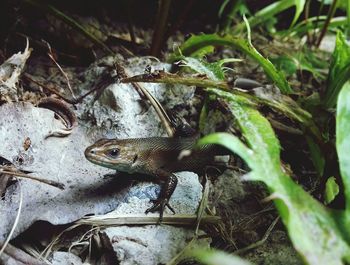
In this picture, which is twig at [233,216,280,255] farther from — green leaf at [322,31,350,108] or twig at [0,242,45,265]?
twig at [0,242,45,265]

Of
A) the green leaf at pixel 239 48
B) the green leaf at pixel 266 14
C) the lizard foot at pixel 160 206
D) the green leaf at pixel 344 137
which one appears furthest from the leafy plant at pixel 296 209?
the green leaf at pixel 266 14

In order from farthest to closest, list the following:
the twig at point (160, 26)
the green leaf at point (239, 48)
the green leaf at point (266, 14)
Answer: the green leaf at point (266, 14) < the twig at point (160, 26) < the green leaf at point (239, 48)

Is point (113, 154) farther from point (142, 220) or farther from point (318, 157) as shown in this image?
point (318, 157)

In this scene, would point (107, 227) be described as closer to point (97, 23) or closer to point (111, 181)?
point (111, 181)

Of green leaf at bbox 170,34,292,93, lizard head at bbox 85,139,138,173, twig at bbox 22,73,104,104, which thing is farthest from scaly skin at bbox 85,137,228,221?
green leaf at bbox 170,34,292,93

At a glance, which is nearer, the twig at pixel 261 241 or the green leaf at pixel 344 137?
the green leaf at pixel 344 137

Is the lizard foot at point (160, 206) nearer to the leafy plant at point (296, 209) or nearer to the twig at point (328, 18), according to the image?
the leafy plant at point (296, 209)
